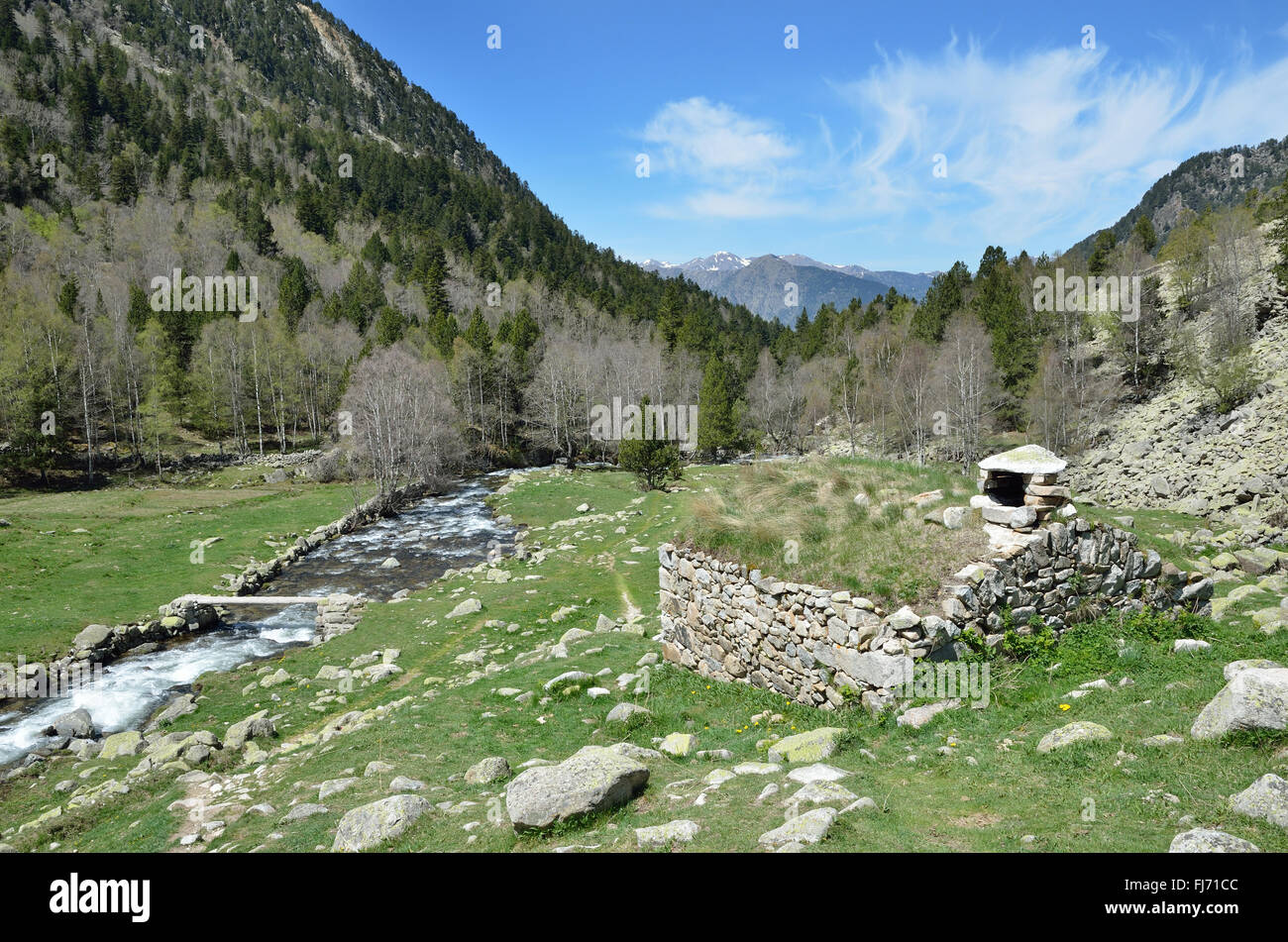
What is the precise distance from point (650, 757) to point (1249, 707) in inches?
273

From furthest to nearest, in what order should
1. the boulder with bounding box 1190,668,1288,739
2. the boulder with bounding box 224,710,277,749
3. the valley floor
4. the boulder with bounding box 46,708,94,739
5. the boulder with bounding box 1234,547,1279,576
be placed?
1. the boulder with bounding box 1234,547,1279,576
2. the boulder with bounding box 46,708,94,739
3. the boulder with bounding box 224,710,277,749
4. the boulder with bounding box 1190,668,1288,739
5. the valley floor

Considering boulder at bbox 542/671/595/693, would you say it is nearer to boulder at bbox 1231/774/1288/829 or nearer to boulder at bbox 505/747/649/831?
boulder at bbox 505/747/649/831

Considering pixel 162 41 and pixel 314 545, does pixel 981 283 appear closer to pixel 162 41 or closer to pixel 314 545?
pixel 314 545

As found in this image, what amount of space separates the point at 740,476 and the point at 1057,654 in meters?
7.67

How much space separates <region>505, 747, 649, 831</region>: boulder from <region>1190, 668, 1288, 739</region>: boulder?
6279mm

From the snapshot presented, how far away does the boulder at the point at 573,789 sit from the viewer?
6715mm

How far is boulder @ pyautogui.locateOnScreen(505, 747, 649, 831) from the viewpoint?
6715 mm

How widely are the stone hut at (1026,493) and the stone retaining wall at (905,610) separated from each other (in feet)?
1.05

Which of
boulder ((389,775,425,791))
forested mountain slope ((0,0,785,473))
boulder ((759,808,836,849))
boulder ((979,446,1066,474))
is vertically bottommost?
boulder ((389,775,425,791))

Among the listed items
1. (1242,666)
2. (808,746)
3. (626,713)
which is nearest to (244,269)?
(626,713)

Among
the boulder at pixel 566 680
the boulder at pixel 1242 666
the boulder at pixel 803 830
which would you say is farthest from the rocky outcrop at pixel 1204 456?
the boulder at pixel 803 830

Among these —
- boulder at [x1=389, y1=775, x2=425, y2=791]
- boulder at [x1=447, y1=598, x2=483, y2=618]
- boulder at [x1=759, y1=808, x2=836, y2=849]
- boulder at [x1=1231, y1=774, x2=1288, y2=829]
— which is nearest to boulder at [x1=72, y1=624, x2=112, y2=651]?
boulder at [x1=447, y1=598, x2=483, y2=618]

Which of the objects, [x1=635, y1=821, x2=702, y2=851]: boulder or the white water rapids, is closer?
[x1=635, y1=821, x2=702, y2=851]: boulder

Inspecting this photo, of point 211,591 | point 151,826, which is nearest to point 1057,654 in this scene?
point 151,826
